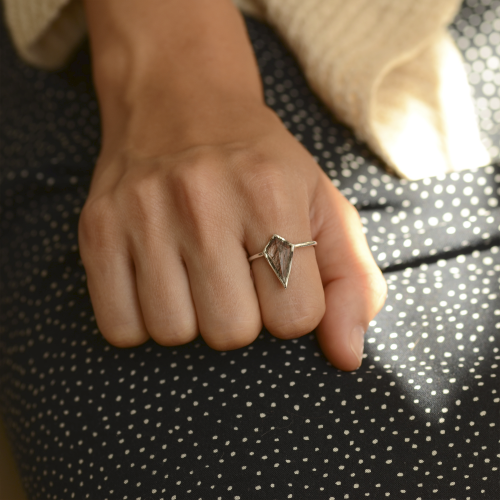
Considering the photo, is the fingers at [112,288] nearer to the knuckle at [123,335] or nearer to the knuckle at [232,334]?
the knuckle at [123,335]

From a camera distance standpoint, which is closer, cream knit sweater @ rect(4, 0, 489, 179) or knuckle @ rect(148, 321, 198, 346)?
knuckle @ rect(148, 321, 198, 346)

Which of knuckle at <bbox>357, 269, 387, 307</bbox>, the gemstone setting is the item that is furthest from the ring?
knuckle at <bbox>357, 269, 387, 307</bbox>

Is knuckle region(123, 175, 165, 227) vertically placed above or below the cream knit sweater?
below

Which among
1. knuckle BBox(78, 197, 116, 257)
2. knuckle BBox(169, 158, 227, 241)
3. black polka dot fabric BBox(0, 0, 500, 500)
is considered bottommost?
black polka dot fabric BBox(0, 0, 500, 500)

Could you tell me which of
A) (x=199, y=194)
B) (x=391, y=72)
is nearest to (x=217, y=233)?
(x=199, y=194)

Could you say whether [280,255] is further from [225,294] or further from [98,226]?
[98,226]

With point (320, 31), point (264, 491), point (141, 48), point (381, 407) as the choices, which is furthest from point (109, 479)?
point (320, 31)

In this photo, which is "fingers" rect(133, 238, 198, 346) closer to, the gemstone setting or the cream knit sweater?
the gemstone setting
